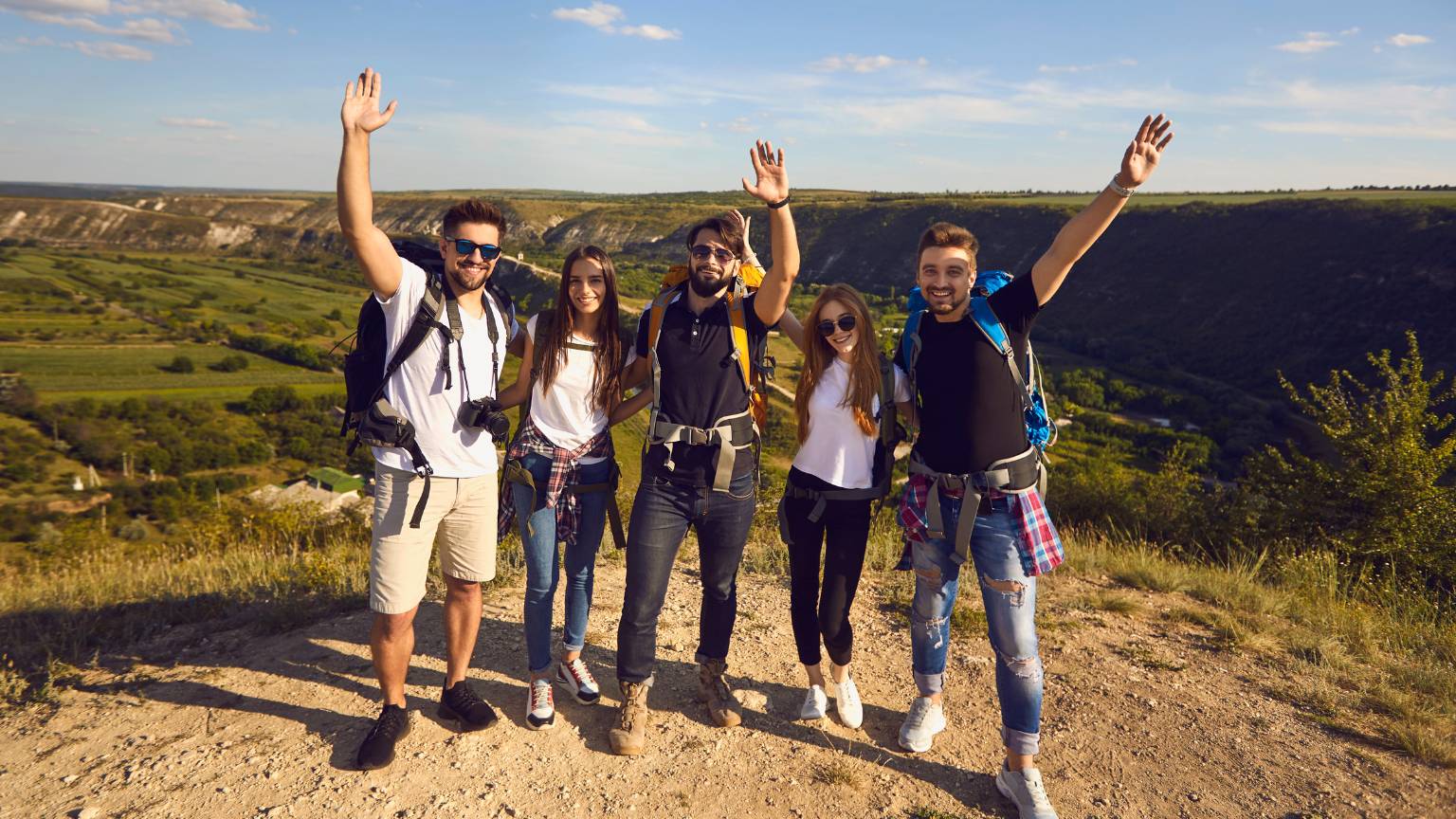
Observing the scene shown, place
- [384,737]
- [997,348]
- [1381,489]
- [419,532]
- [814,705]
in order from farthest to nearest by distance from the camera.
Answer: [1381,489]
[814,705]
[384,737]
[419,532]
[997,348]

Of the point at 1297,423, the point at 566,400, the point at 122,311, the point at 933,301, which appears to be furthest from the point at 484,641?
the point at 122,311

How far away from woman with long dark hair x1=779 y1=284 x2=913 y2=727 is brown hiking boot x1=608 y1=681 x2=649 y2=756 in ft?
3.21

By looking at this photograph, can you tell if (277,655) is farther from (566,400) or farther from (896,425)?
(896,425)

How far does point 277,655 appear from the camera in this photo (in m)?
4.27

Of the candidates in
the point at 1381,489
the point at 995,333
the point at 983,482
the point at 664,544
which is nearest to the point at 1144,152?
the point at 995,333

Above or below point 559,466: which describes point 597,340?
above

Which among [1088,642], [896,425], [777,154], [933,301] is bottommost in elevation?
[1088,642]

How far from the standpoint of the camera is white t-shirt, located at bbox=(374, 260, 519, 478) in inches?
121

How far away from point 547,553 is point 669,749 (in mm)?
1071

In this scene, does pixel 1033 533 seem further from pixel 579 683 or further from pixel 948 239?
pixel 579 683

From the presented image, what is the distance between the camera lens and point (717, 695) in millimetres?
3744

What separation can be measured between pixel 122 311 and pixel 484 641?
347ft

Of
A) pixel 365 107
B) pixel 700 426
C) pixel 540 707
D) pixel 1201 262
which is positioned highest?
pixel 1201 262

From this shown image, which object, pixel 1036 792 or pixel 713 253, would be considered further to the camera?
pixel 713 253
